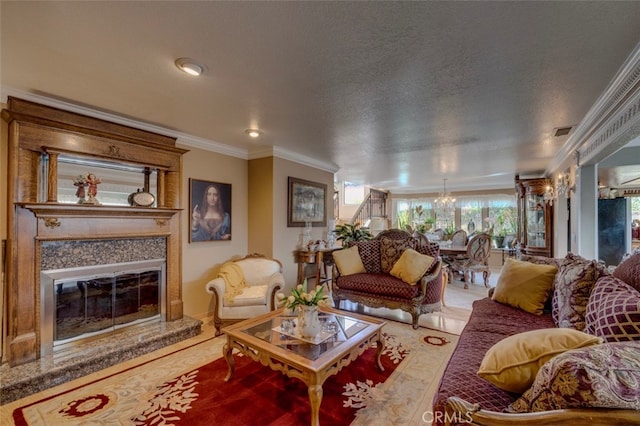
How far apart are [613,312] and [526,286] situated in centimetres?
115

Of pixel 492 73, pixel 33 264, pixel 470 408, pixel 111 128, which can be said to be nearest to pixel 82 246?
pixel 33 264

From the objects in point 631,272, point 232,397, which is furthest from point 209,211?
point 631,272

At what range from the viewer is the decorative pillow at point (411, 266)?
3671 mm

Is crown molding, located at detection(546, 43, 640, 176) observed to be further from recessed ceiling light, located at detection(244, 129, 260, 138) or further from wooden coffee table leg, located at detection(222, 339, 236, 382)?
wooden coffee table leg, located at detection(222, 339, 236, 382)

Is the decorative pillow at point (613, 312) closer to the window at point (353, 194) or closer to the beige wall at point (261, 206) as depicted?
the beige wall at point (261, 206)

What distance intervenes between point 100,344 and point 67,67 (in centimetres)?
249

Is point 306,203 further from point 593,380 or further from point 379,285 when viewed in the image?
point 593,380

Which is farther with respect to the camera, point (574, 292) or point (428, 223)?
point (428, 223)

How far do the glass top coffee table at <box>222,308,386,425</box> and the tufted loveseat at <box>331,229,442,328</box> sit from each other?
1.16 meters

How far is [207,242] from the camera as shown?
13.1 ft

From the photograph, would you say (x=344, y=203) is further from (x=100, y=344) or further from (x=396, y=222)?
(x=100, y=344)

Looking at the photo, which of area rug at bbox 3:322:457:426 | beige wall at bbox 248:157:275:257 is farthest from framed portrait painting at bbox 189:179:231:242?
area rug at bbox 3:322:457:426

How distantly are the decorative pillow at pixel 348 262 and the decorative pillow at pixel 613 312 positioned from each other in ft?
9.18

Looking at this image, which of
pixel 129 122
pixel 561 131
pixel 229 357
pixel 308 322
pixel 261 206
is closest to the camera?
pixel 308 322
